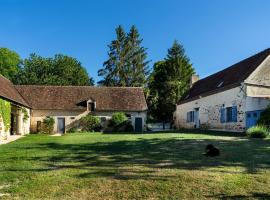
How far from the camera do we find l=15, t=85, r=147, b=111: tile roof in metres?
34.1

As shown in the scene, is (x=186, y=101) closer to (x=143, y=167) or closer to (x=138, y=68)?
(x=138, y=68)

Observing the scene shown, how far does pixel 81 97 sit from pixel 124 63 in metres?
20.7

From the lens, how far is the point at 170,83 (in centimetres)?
4753

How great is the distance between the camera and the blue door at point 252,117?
870 inches

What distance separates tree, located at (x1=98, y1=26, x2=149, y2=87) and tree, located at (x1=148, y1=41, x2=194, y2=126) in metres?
5.07

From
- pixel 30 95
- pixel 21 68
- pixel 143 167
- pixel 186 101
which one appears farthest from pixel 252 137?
pixel 21 68

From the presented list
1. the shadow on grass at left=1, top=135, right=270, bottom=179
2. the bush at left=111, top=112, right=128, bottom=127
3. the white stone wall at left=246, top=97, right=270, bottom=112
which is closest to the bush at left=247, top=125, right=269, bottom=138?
the white stone wall at left=246, top=97, right=270, bottom=112

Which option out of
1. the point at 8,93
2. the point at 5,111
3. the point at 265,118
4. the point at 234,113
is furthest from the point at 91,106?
the point at 265,118

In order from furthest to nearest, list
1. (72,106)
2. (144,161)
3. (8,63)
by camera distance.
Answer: (8,63) → (72,106) → (144,161)

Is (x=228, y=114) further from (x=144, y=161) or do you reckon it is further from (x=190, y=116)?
(x=144, y=161)

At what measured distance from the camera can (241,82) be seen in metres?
23.6

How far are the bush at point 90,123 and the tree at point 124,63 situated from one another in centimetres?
2059

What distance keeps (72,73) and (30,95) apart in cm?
1941

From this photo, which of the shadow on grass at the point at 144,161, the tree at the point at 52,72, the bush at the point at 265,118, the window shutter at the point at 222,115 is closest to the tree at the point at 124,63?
the tree at the point at 52,72
